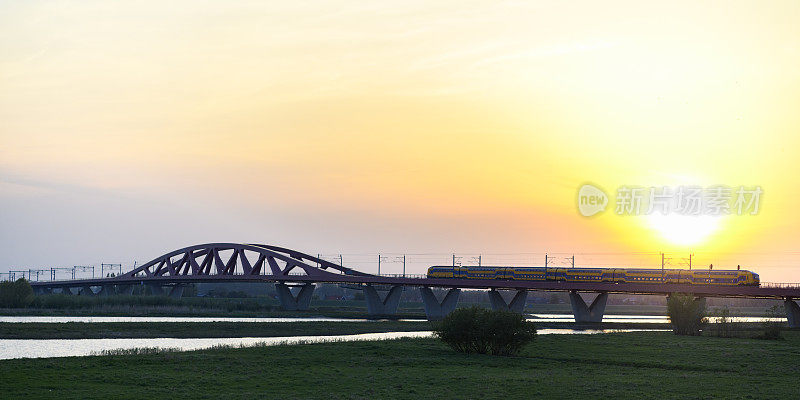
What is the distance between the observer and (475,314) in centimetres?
6166

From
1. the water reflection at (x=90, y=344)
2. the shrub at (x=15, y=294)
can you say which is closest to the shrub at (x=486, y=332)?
the water reflection at (x=90, y=344)

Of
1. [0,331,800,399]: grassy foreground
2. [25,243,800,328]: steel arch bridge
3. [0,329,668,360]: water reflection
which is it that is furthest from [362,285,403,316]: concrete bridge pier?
[0,331,800,399]: grassy foreground

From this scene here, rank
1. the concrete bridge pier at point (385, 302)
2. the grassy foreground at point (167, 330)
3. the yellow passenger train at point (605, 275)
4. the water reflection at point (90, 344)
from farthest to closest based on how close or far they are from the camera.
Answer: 1. the concrete bridge pier at point (385, 302)
2. the yellow passenger train at point (605, 275)
3. the grassy foreground at point (167, 330)
4. the water reflection at point (90, 344)

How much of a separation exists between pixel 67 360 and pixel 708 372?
3718cm

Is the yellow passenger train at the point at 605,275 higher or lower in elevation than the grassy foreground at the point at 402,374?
higher

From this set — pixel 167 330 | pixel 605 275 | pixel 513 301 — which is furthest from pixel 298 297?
pixel 167 330

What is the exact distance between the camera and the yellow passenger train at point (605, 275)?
119812 millimetres

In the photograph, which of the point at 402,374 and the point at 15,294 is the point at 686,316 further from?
the point at 15,294

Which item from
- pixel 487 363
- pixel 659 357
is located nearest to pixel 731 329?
pixel 659 357

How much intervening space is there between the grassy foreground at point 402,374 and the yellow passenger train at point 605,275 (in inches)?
2285

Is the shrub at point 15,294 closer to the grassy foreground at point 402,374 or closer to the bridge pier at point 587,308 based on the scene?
the bridge pier at point 587,308

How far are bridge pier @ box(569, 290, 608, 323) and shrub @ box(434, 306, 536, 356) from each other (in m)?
73.7

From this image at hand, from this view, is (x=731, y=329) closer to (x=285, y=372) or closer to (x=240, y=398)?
(x=285, y=372)

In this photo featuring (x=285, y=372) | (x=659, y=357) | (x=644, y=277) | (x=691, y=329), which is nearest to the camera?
(x=285, y=372)
